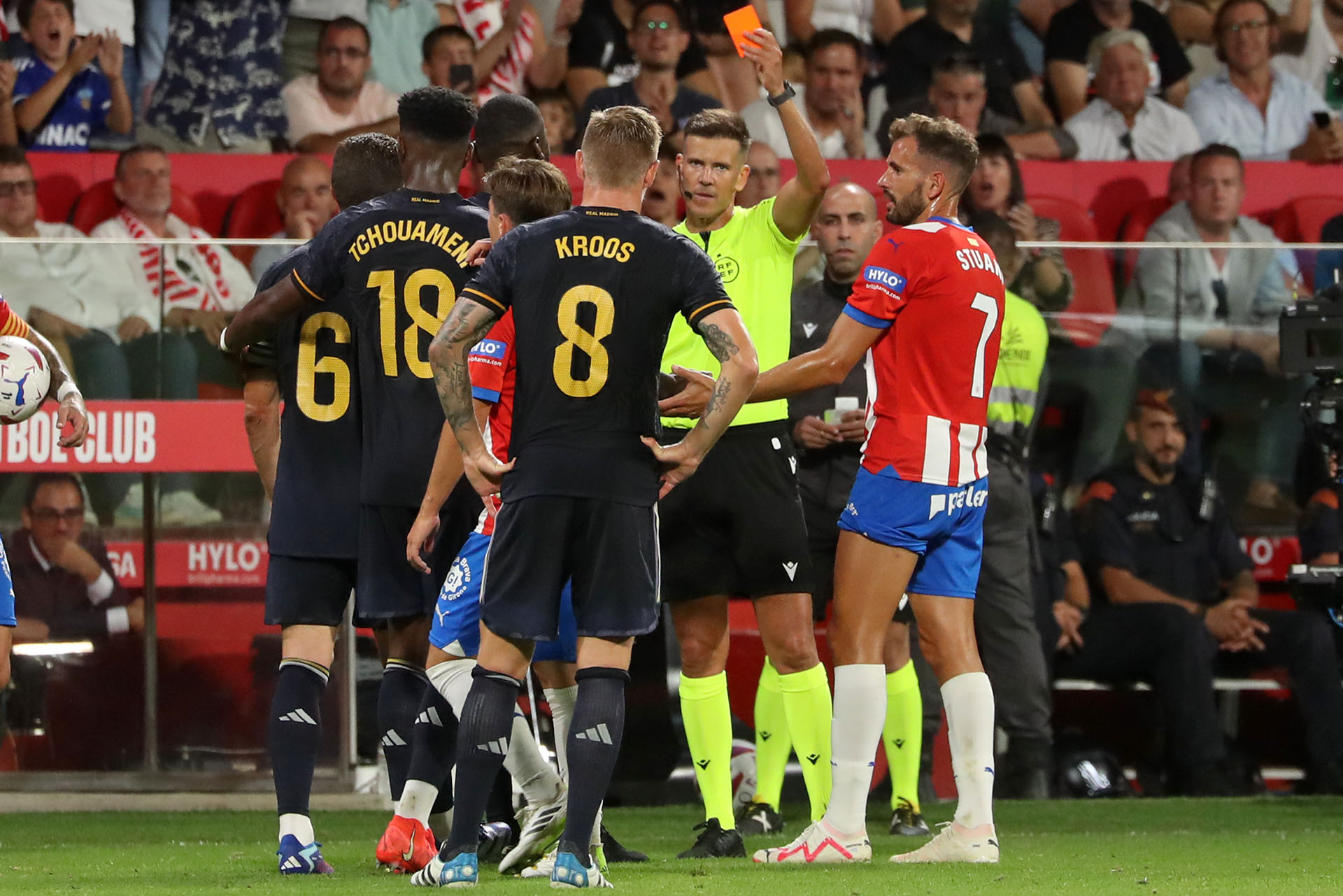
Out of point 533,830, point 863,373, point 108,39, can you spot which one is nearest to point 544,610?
point 533,830

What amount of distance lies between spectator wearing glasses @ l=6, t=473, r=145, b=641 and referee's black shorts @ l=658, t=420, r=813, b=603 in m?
2.98

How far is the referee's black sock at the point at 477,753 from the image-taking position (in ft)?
13.3

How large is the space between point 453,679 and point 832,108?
6236mm

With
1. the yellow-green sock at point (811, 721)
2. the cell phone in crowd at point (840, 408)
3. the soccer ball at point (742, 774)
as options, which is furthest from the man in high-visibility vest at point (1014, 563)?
the yellow-green sock at point (811, 721)

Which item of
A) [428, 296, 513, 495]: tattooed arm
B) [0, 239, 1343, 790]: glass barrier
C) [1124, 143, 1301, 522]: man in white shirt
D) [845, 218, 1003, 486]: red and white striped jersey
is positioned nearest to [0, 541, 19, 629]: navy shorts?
[428, 296, 513, 495]: tattooed arm

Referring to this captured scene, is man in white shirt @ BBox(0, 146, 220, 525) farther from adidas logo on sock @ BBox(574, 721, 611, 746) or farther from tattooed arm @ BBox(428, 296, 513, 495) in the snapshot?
adidas logo on sock @ BBox(574, 721, 611, 746)

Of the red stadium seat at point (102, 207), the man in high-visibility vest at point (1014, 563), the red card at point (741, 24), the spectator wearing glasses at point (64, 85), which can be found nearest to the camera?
the red card at point (741, 24)

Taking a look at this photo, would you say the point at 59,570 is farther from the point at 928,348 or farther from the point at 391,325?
the point at 928,348

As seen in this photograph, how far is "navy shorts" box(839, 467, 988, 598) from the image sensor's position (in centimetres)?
495

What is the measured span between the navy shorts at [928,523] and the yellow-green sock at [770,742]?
1354 millimetres

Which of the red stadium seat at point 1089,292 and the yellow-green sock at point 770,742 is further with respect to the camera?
the red stadium seat at point 1089,292

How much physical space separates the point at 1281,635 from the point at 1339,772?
2.12ft

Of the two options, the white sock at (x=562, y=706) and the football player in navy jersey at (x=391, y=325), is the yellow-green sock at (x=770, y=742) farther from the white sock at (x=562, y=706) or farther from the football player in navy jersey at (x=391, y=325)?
the football player in navy jersey at (x=391, y=325)

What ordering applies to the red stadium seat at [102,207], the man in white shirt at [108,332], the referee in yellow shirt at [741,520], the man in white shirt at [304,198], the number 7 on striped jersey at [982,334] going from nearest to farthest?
the number 7 on striped jersey at [982,334]
the referee in yellow shirt at [741,520]
the man in white shirt at [108,332]
the man in white shirt at [304,198]
the red stadium seat at [102,207]
